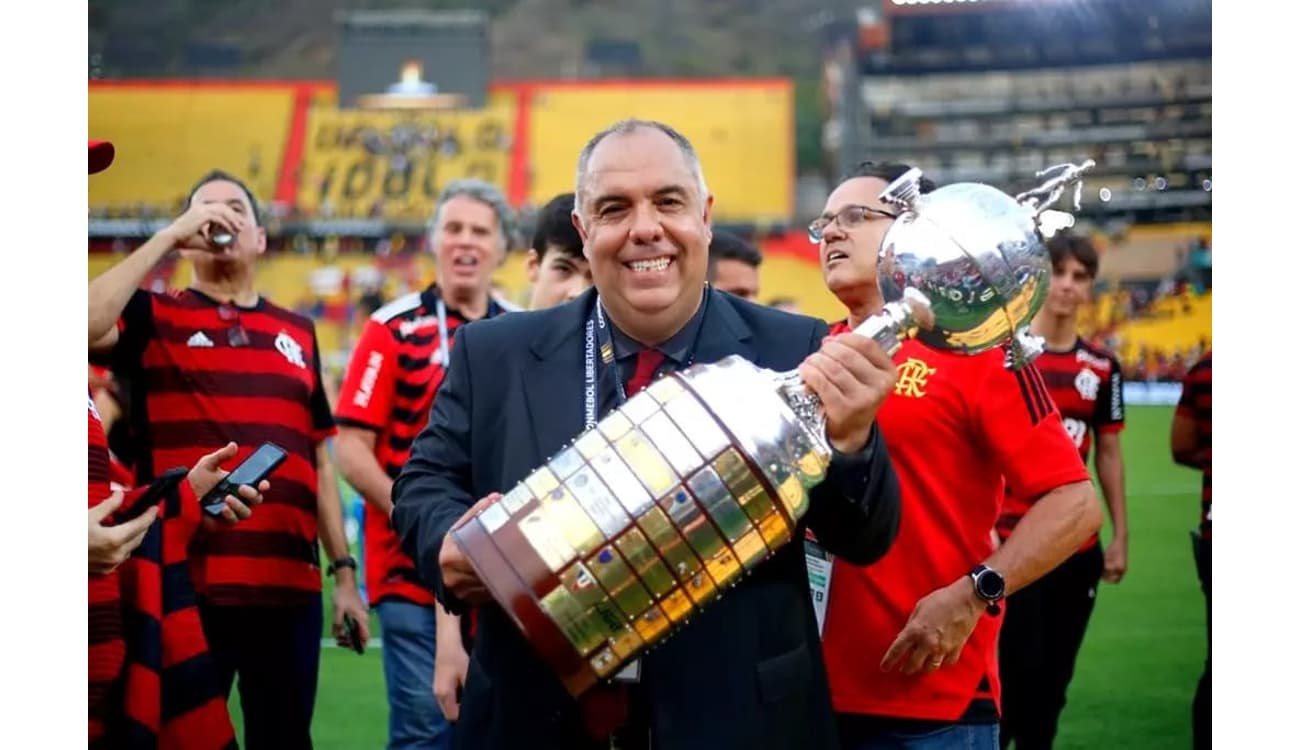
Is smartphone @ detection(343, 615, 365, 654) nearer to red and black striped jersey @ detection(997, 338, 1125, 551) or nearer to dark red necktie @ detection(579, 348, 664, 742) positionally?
dark red necktie @ detection(579, 348, 664, 742)

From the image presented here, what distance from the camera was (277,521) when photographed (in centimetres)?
290

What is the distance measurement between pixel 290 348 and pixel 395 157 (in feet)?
69.8

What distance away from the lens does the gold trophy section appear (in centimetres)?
120

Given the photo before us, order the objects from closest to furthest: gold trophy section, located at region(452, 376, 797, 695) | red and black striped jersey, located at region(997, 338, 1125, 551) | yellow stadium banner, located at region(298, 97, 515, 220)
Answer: gold trophy section, located at region(452, 376, 797, 695), red and black striped jersey, located at region(997, 338, 1125, 551), yellow stadium banner, located at region(298, 97, 515, 220)

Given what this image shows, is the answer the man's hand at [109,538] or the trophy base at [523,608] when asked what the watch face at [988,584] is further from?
the man's hand at [109,538]

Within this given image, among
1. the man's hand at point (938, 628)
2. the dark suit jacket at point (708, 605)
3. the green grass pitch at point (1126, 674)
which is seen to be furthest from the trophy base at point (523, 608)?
the green grass pitch at point (1126, 674)

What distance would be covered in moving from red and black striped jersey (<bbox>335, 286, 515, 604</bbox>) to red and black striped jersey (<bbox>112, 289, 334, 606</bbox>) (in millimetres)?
127

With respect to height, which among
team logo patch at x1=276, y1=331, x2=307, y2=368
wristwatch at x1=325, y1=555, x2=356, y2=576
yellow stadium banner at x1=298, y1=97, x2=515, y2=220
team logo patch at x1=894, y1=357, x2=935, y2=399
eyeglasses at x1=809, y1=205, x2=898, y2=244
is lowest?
wristwatch at x1=325, y1=555, x2=356, y2=576

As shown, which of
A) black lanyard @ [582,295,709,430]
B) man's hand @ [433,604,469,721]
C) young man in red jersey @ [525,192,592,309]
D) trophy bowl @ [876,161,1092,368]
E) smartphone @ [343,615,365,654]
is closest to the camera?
trophy bowl @ [876,161,1092,368]

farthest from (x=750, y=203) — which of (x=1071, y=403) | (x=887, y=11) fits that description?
(x=1071, y=403)

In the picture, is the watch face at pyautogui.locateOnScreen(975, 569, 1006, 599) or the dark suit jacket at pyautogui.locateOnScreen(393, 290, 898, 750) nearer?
the dark suit jacket at pyautogui.locateOnScreen(393, 290, 898, 750)

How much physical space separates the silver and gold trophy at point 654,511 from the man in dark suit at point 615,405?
0.07m

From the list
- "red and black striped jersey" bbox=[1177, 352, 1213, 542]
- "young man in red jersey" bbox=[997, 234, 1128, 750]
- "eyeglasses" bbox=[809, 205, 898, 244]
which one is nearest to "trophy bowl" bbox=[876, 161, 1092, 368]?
"eyeglasses" bbox=[809, 205, 898, 244]

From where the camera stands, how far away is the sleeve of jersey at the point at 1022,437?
1.90 metres
